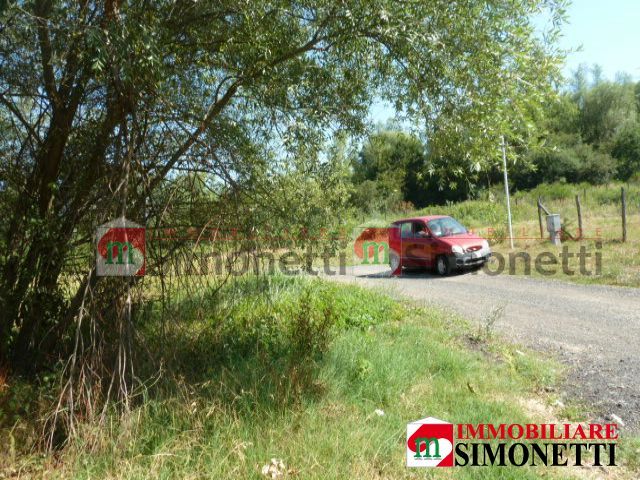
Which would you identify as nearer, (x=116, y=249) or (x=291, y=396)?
(x=291, y=396)

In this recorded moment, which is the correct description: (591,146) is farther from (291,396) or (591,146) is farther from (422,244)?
(291,396)

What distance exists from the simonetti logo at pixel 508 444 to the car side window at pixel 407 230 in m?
10.2

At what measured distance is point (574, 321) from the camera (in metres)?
7.73

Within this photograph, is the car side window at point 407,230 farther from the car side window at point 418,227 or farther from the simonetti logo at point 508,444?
the simonetti logo at point 508,444

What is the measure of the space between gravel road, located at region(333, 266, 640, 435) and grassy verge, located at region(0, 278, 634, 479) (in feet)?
1.63

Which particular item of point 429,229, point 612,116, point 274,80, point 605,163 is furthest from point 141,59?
point 612,116

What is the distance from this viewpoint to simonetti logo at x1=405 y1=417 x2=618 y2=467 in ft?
12.2

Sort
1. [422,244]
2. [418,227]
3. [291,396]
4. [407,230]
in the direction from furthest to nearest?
1. [407,230]
2. [418,227]
3. [422,244]
4. [291,396]

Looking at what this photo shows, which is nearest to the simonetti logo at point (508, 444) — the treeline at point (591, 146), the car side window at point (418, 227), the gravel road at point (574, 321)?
the gravel road at point (574, 321)

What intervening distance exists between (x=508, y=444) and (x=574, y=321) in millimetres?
4636

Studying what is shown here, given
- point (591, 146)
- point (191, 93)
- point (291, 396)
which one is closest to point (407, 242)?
point (191, 93)

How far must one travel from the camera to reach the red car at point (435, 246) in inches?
512

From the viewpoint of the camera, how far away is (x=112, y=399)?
431 centimetres

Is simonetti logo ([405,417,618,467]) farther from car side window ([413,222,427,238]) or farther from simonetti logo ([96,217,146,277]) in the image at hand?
car side window ([413,222,427,238])
